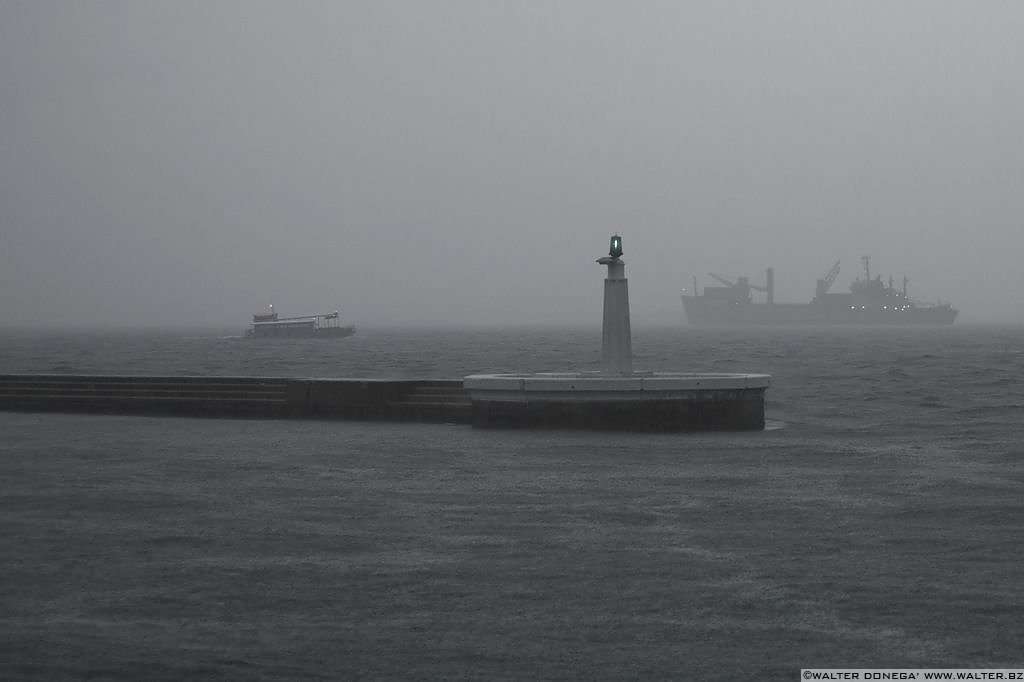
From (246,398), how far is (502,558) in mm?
12410

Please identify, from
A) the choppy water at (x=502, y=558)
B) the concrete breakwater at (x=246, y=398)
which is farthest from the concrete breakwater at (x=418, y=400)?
the choppy water at (x=502, y=558)

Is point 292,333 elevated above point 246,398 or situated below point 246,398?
above

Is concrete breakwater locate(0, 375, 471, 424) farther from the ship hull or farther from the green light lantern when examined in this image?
the ship hull

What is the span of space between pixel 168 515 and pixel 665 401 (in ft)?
26.0

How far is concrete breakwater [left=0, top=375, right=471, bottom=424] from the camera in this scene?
62.2 ft

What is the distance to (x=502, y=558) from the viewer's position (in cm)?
819

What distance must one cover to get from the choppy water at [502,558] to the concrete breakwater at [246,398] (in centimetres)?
315

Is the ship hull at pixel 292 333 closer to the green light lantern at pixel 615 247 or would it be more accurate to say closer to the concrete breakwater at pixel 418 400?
the concrete breakwater at pixel 418 400

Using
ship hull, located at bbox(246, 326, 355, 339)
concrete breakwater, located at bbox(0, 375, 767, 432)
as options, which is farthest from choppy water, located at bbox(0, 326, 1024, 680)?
ship hull, located at bbox(246, 326, 355, 339)

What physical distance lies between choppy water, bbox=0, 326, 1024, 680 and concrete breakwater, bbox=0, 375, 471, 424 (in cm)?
315

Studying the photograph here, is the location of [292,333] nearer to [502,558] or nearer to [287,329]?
[287,329]

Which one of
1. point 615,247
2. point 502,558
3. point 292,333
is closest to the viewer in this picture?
point 502,558

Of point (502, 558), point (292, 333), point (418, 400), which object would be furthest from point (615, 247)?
point (292, 333)

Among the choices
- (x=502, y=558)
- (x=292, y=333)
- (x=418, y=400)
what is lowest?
(x=502, y=558)
